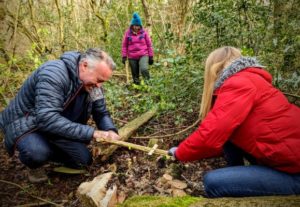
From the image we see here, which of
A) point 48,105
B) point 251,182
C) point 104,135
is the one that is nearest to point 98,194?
point 104,135

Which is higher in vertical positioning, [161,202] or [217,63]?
[217,63]

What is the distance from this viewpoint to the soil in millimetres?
3258

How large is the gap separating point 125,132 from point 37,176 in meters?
1.26

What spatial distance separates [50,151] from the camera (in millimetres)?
3494

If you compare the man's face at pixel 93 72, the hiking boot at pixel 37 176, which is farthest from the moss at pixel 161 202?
the hiking boot at pixel 37 176

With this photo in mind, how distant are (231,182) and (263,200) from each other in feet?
1.72

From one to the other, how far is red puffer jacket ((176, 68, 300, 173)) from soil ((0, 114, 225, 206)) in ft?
3.31

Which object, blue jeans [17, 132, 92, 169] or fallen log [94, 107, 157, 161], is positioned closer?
blue jeans [17, 132, 92, 169]

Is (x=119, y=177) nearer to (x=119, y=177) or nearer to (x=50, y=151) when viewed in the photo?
(x=119, y=177)

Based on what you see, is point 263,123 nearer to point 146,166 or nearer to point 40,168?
point 146,166

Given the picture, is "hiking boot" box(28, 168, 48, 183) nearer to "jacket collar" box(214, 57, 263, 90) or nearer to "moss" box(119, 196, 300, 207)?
"moss" box(119, 196, 300, 207)

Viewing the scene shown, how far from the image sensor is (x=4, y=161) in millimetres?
4297

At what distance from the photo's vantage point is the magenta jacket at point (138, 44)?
309 inches

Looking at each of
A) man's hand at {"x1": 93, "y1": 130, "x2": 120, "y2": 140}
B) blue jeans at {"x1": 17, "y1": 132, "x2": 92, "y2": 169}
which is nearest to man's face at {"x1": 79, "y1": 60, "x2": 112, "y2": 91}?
man's hand at {"x1": 93, "y1": 130, "x2": 120, "y2": 140}
